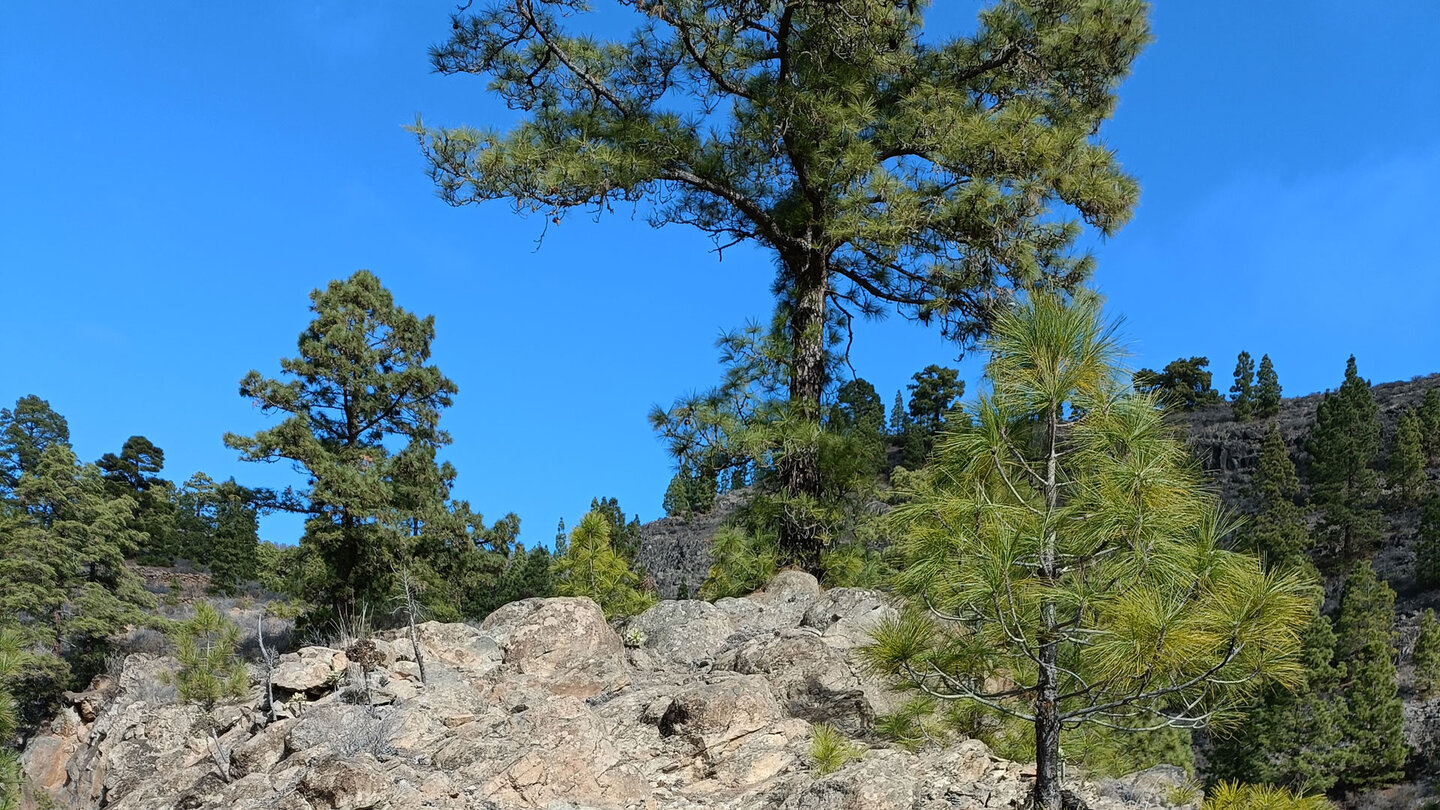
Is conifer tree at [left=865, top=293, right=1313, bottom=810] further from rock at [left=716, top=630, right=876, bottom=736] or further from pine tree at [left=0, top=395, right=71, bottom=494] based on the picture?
pine tree at [left=0, top=395, right=71, bottom=494]

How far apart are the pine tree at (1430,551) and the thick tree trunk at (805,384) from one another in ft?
126

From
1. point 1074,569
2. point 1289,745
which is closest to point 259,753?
point 1074,569

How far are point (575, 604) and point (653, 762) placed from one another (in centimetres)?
244

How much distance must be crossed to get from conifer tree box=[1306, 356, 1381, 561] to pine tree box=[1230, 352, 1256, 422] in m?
16.1

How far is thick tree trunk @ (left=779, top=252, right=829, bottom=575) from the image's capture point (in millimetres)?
11141

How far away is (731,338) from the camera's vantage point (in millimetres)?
11859

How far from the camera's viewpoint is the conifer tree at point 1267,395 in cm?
6694

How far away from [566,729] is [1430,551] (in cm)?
4469

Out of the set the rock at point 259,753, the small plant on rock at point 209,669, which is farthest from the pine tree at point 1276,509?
the rock at point 259,753

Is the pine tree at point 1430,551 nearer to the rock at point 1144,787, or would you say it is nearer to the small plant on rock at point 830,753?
the rock at point 1144,787

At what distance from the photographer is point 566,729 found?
5809 mm

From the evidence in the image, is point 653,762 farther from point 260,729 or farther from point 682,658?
point 260,729

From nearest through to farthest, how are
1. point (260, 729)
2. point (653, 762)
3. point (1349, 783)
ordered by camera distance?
point (653, 762), point (260, 729), point (1349, 783)

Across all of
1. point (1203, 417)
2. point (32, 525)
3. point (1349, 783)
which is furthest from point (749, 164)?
point (1203, 417)
